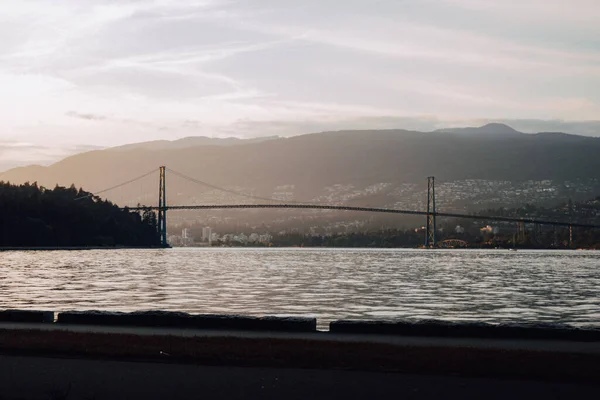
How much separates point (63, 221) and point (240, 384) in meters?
145

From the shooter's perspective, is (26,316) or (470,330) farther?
(26,316)

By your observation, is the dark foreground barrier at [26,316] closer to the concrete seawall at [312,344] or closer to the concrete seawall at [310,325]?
the concrete seawall at [310,325]

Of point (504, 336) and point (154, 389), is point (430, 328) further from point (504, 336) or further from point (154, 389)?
point (154, 389)

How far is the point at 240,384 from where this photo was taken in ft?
32.6

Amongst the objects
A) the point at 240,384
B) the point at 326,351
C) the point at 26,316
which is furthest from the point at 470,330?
the point at 26,316

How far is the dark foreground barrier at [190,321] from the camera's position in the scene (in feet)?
48.8

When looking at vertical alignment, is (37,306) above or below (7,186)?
below

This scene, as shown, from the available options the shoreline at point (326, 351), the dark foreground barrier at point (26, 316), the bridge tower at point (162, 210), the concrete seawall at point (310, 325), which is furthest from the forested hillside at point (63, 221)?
the shoreline at point (326, 351)

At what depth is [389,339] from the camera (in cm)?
1343

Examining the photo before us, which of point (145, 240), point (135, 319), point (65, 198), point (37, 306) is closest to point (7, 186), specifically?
point (65, 198)

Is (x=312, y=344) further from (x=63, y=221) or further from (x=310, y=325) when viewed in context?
(x=63, y=221)

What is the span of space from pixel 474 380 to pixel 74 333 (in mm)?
6631

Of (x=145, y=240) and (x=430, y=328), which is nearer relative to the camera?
(x=430, y=328)

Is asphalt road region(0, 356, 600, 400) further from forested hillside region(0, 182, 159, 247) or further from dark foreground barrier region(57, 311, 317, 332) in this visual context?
forested hillside region(0, 182, 159, 247)
